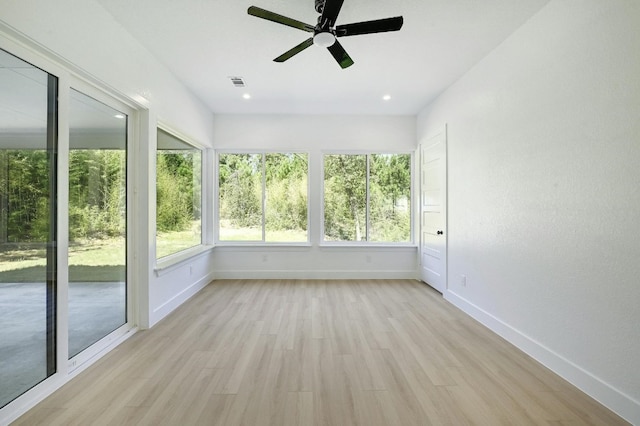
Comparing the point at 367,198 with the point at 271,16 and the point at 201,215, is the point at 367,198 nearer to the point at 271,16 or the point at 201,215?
the point at 201,215

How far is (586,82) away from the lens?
6.77 ft

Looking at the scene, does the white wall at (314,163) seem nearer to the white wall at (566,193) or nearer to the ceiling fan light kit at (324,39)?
the white wall at (566,193)

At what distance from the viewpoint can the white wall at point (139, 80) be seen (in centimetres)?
194

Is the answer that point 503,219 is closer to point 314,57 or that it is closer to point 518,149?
point 518,149

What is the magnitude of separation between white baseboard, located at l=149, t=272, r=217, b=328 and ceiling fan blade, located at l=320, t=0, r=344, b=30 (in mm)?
3199

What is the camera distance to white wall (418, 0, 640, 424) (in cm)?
181

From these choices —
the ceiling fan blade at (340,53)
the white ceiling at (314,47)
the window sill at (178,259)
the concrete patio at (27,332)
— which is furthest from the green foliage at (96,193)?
the ceiling fan blade at (340,53)

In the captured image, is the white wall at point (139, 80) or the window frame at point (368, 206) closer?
the white wall at point (139, 80)

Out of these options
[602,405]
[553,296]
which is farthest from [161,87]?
[602,405]

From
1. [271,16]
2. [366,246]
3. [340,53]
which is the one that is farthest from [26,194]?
[366,246]

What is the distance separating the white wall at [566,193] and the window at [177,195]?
368 cm

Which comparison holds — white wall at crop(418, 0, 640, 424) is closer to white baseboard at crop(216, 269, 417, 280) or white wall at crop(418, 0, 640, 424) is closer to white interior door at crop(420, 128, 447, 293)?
white interior door at crop(420, 128, 447, 293)

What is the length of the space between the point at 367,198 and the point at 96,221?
3.91m

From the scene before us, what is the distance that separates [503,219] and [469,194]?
68 cm
